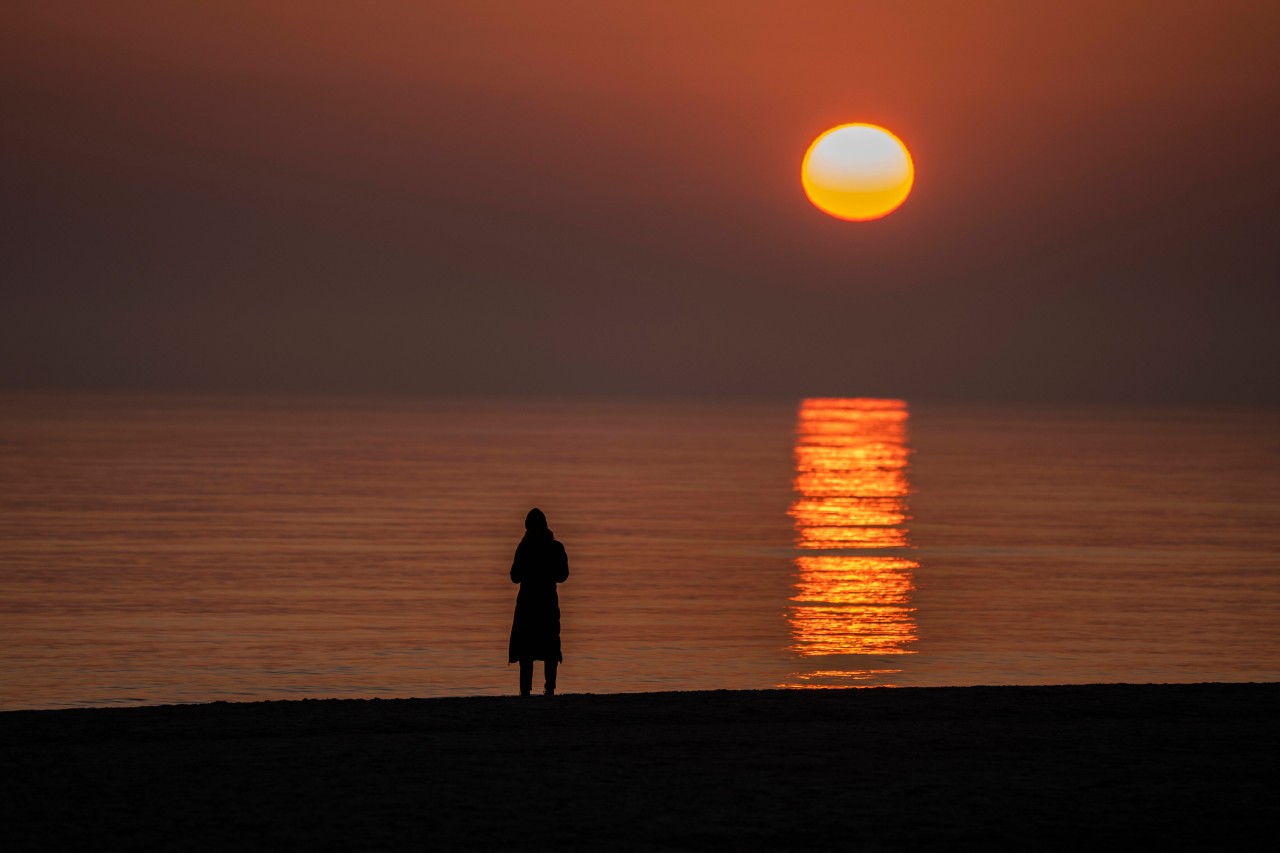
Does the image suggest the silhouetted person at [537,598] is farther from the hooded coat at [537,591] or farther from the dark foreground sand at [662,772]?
the dark foreground sand at [662,772]

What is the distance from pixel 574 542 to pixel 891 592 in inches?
532

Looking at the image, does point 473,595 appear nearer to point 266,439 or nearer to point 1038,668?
point 1038,668

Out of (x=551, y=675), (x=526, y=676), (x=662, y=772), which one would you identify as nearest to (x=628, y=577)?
(x=526, y=676)

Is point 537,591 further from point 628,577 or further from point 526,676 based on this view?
point 628,577

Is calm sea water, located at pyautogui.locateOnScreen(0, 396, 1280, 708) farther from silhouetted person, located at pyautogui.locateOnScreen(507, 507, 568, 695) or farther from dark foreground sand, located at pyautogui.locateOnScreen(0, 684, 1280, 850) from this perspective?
dark foreground sand, located at pyautogui.locateOnScreen(0, 684, 1280, 850)

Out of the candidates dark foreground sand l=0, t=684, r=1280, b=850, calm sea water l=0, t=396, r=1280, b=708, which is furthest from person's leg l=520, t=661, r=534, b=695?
calm sea water l=0, t=396, r=1280, b=708

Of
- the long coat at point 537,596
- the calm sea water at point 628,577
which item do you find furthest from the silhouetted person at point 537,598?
the calm sea water at point 628,577

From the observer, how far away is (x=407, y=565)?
1567 inches

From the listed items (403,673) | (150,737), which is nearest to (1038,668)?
(403,673)

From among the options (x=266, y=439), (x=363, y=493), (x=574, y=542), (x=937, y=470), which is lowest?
(x=574, y=542)

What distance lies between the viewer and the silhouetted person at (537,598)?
579 inches

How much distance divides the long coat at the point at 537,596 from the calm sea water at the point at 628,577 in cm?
750

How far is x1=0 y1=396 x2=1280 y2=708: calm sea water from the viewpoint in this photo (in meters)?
24.9

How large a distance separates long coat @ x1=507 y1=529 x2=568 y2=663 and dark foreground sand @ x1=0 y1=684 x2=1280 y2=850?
1.86 m
